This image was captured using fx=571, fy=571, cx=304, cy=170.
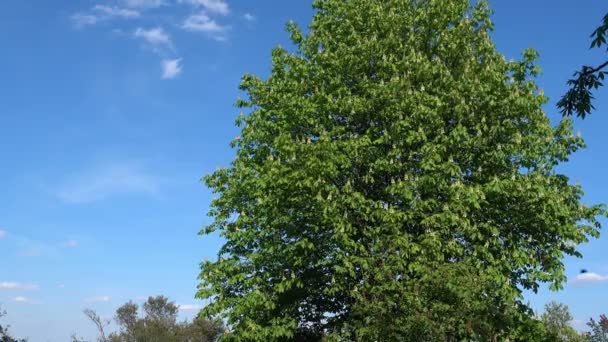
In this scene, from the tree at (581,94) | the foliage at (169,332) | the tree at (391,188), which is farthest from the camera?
the foliage at (169,332)

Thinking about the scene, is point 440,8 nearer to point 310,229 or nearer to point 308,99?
point 308,99

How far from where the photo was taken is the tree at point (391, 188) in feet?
60.5

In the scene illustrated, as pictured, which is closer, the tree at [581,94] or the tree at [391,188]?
the tree at [581,94]

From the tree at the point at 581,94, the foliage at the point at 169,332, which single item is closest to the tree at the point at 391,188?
the tree at the point at 581,94

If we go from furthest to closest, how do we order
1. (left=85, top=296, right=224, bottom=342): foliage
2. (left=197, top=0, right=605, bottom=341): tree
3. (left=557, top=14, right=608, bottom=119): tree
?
(left=85, top=296, right=224, bottom=342): foliage
(left=197, top=0, right=605, bottom=341): tree
(left=557, top=14, right=608, bottom=119): tree

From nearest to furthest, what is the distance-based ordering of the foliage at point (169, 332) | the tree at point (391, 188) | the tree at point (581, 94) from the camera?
the tree at point (581, 94) → the tree at point (391, 188) → the foliage at point (169, 332)

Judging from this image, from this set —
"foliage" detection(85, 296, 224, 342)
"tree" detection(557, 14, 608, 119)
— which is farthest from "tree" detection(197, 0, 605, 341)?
"foliage" detection(85, 296, 224, 342)

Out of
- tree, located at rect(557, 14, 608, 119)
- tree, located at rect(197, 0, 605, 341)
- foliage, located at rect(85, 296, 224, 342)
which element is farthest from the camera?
foliage, located at rect(85, 296, 224, 342)

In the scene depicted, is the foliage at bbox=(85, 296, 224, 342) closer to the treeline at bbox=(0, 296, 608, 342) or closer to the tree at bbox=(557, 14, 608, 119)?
the treeline at bbox=(0, 296, 608, 342)

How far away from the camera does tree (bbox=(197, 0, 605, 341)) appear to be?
18453mm

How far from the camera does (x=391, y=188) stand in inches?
762

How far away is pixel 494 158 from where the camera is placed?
19859mm

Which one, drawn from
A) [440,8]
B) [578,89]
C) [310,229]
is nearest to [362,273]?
[310,229]

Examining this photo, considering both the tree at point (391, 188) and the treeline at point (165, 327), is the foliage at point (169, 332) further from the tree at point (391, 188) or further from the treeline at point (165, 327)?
the tree at point (391, 188)
